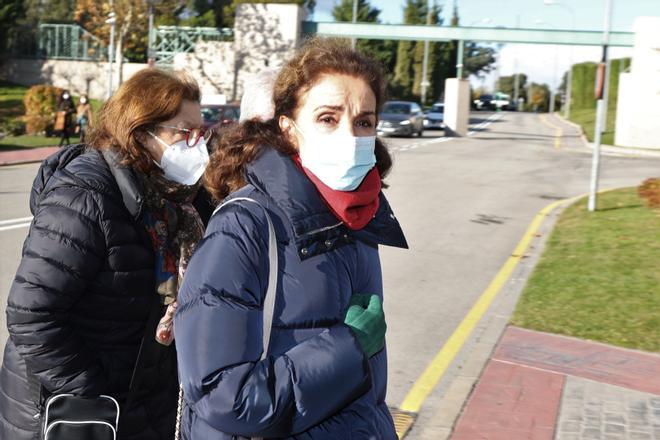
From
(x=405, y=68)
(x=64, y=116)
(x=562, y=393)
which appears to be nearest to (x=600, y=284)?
(x=562, y=393)

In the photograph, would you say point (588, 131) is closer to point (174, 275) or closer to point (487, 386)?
point (487, 386)

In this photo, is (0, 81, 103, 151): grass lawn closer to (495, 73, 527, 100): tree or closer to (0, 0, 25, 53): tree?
(0, 0, 25, 53): tree

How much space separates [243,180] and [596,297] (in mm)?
6577

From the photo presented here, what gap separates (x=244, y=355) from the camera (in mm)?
1844

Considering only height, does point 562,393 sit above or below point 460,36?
below

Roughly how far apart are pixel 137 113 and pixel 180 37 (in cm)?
4328

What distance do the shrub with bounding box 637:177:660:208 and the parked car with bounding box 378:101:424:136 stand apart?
19.0 meters

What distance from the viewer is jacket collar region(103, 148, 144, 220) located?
264cm

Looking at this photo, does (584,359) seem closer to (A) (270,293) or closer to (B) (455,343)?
(B) (455,343)

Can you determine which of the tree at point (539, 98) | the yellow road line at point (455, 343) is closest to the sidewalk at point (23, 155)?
the yellow road line at point (455, 343)

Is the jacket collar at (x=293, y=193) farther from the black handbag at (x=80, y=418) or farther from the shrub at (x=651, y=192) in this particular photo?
the shrub at (x=651, y=192)

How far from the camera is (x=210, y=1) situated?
6519 cm

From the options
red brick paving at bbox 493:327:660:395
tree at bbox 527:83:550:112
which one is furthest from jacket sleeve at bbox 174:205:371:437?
tree at bbox 527:83:550:112

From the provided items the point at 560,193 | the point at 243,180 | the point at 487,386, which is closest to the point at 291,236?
the point at 243,180
